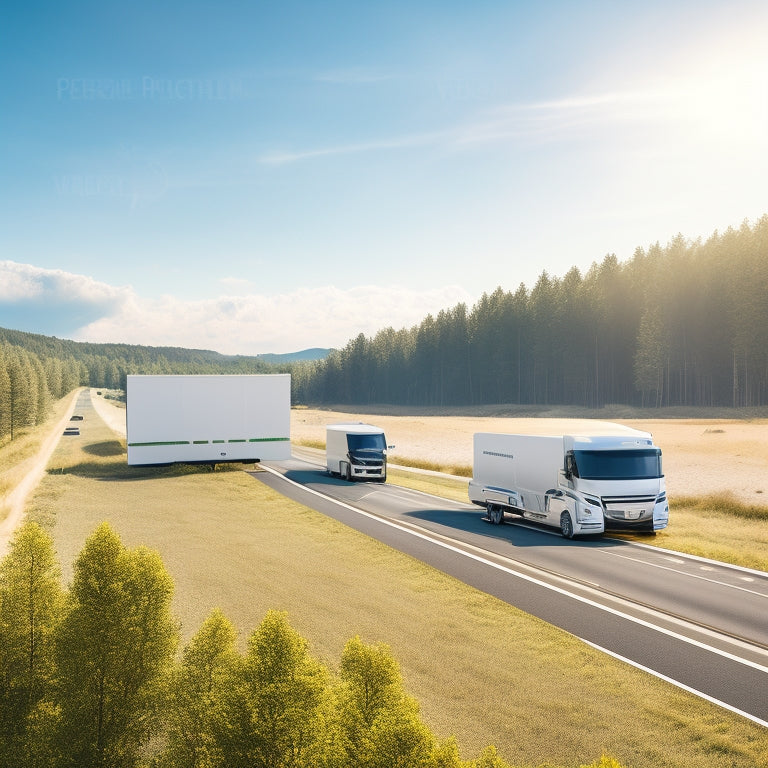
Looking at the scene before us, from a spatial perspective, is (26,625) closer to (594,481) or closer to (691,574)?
(691,574)

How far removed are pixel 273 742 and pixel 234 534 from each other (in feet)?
54.4

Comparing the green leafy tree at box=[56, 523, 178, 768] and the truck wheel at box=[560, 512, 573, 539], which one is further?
the truck wheel at box=[560, 512, 573, 539]

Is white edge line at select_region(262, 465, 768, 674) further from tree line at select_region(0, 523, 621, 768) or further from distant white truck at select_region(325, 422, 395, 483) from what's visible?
distant white truck at select_region(325, 422, 395, 483)

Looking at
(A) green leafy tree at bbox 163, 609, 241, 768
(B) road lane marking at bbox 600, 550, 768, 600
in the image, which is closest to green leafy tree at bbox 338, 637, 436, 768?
(A) green leafy tree at bbox 163, 609, 241, 768

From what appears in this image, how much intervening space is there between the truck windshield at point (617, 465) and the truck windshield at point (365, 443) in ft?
52.2

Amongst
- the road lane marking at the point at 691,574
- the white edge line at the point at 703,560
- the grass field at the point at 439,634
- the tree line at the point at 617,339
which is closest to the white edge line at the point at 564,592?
the grass field at the point at 439,634

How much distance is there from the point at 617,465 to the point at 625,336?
253 ft

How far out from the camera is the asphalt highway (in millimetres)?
10375

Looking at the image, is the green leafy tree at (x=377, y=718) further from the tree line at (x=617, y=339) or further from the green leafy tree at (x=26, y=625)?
the tree line at (x=617, y=339)

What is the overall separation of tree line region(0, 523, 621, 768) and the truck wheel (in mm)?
16480

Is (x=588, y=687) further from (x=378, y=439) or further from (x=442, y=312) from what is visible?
(x=442, y=312)

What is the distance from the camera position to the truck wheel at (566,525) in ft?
70.3

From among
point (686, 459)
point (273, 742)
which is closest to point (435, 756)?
point (273, 742)

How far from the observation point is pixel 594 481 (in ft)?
69.0
